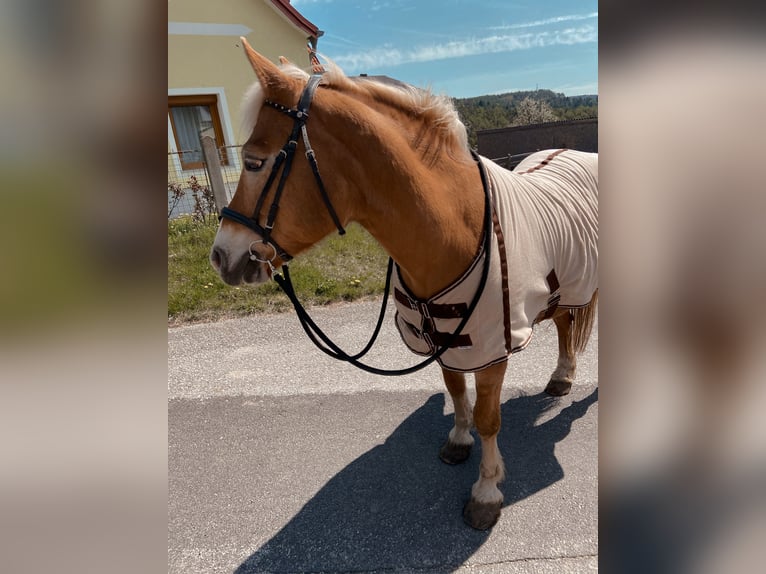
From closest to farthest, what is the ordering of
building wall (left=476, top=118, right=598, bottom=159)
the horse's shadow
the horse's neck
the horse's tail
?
the horse's neck < the horse's shadow < the horse's tail < building wall (left=476, top=118, right=598, bottom=159)

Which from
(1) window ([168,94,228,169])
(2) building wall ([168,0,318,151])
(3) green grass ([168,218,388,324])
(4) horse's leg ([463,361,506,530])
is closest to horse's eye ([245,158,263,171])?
(4) horse's leg ([463,361,506,530])

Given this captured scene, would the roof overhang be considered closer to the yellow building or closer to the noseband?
the yellow building

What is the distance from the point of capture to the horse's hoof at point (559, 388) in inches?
123

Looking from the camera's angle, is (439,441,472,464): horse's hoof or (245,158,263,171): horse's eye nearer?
(245,158,263,171): horse's eye

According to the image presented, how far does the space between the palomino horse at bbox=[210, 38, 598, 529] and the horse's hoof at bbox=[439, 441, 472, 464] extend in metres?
0.42

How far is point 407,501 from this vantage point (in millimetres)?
2354

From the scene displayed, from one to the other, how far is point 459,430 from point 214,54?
1053cm

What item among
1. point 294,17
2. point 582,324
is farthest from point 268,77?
point 294,17

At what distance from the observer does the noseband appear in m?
1.53

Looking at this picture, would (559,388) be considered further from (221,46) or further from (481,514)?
(221,46)
